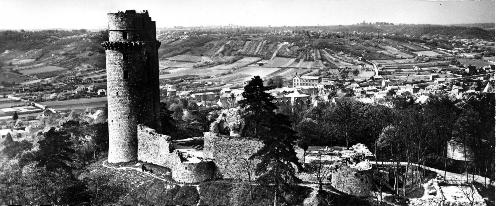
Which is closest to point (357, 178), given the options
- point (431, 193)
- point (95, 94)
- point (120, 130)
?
point (431, 193)

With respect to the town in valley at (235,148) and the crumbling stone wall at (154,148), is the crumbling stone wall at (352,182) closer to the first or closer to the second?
the town in valley at (235,148)

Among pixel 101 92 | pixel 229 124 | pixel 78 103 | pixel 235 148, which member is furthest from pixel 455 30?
pixel 78 103

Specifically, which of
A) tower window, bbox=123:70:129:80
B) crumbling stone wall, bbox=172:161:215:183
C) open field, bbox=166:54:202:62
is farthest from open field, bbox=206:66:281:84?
crumbling stone wall, bbox=172:161:215:183

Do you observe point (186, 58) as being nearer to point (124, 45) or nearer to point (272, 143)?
point (124, 45)

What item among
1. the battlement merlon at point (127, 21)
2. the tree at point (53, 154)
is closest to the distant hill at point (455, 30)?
the battlement merlon at point (127, 21)

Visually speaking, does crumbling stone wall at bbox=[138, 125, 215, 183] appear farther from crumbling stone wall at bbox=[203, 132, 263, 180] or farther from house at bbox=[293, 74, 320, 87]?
house at bbox=[293, 74, 320, 87]
